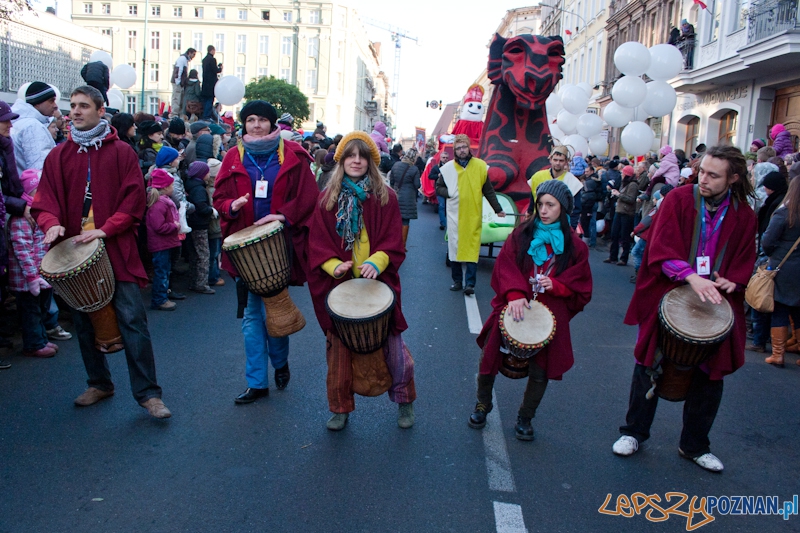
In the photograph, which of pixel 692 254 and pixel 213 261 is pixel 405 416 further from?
pixel 213 261

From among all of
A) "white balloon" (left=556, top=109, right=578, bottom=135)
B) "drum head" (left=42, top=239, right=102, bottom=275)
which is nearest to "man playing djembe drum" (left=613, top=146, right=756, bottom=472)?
"drum head" (left=42, top=239, right=102, bottom=275)

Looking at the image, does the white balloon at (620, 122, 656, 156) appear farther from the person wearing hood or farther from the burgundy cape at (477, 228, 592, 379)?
the person wearing hood

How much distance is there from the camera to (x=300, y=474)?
152 inches

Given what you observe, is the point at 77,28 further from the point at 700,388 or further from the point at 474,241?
the point at 700,388

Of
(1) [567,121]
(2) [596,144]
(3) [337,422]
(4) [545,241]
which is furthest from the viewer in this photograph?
(2) [596,144]

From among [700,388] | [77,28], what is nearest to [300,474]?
[700,388]

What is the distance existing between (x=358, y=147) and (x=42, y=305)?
363cm

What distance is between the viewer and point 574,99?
683 inches

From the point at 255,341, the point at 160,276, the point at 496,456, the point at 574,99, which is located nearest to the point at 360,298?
the point at 255,341

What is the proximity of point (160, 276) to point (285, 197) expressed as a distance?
11.8 ft

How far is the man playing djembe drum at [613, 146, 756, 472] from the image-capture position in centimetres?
399

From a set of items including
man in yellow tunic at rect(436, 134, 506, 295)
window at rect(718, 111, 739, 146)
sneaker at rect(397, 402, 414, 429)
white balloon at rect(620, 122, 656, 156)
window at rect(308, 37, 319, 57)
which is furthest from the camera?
window at rect(308, 37, 319, 57)

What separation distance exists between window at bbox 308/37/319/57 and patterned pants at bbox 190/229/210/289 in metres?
79.6

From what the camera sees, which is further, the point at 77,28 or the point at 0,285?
the point at 77,28
